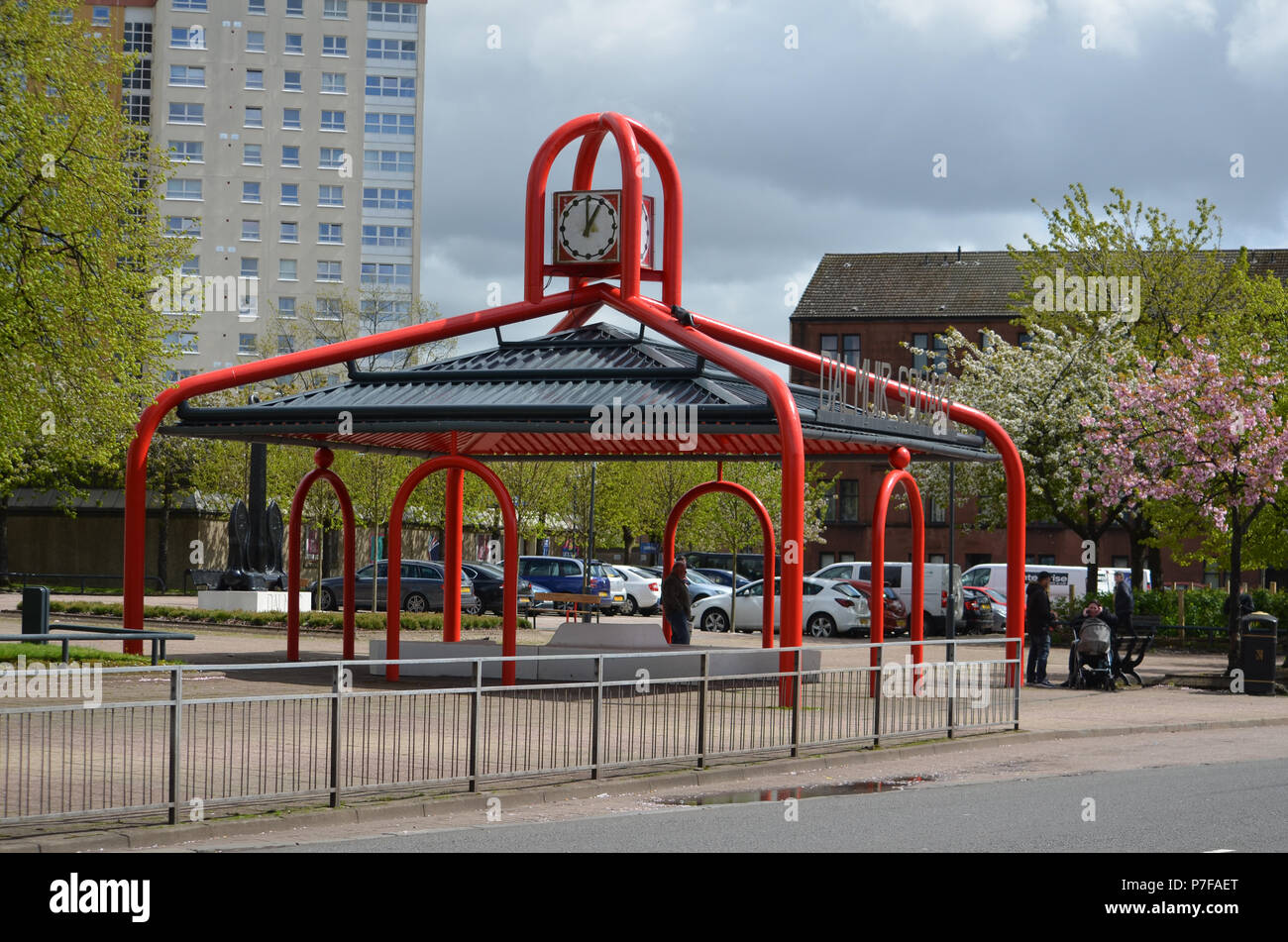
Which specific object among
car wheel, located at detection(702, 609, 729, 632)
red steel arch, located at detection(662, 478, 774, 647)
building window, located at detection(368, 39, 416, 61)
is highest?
building window, located at detection(368, 39, 416, 61)

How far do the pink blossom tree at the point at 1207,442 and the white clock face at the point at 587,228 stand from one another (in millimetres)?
10404

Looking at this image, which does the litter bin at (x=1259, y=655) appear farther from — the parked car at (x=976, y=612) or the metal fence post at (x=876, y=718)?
the parked car at (x=976, y=612)

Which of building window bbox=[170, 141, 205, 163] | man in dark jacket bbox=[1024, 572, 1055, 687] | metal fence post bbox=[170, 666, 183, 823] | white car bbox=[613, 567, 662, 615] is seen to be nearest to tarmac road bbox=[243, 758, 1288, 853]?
metal fence post bbox=[170, 666, 183, 823]

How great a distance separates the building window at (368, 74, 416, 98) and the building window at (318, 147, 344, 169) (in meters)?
4.00

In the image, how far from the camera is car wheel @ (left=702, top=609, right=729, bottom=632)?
4069cm

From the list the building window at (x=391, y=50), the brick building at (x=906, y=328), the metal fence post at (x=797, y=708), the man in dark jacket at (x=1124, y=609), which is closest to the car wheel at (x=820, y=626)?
the man in dark jacket at (x=1124, y=609)

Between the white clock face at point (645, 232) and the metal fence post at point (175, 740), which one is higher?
the white clock face at point (645, 232)

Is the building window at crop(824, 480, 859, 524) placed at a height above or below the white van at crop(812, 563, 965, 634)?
above

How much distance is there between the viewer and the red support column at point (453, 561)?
947 inches

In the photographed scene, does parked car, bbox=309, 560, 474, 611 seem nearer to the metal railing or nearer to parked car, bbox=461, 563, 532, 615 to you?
parked car, bbox=461, 563, 532, 615

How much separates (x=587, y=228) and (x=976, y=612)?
2099cm

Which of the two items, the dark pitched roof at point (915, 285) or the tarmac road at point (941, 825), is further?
the dark pitched roof at point (915, 285)

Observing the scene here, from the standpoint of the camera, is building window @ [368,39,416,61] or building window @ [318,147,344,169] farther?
building window @ [368,39,416,61]
